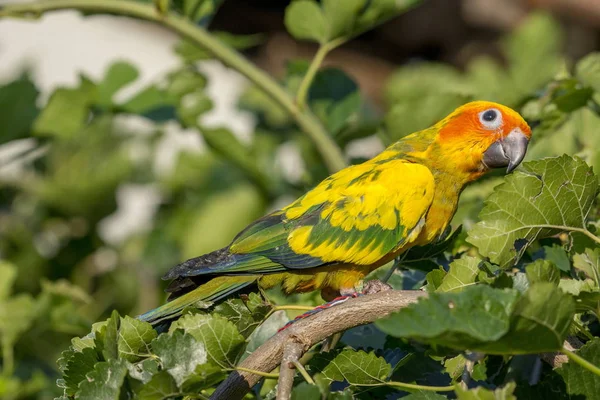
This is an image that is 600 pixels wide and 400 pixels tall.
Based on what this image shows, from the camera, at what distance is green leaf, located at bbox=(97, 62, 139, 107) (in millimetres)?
2525

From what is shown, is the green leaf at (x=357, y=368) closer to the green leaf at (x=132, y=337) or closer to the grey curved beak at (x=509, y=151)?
the green leaf at (x=132, y=337)

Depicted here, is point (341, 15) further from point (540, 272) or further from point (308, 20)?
point (540, 272)

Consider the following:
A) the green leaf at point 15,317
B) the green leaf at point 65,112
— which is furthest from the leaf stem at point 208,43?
the green leaf at point 15,317

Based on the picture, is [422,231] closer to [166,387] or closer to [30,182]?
[166,387]

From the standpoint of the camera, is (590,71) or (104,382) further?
(590,71)

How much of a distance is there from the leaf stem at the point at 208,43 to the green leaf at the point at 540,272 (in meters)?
1.19

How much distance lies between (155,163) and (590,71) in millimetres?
2520

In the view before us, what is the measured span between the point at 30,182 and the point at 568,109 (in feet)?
8.32

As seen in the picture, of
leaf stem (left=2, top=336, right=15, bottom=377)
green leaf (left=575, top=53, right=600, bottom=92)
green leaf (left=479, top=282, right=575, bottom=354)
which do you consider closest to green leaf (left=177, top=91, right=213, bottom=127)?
leaf stem (left=2, top=336, right=15, bottom=377)

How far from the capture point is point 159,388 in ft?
3.51

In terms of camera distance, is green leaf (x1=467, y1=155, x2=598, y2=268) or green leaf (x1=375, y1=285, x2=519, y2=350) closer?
green leaf (x1=375, y1=285, x2=519, y2=350)

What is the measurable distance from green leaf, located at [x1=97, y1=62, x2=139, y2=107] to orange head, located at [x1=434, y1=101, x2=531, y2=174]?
1072mm

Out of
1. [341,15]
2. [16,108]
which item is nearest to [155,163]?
[16,108]

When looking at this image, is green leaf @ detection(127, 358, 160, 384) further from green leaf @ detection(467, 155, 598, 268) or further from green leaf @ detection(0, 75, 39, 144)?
green leaf @ detection(0, 75, 39, 144)
